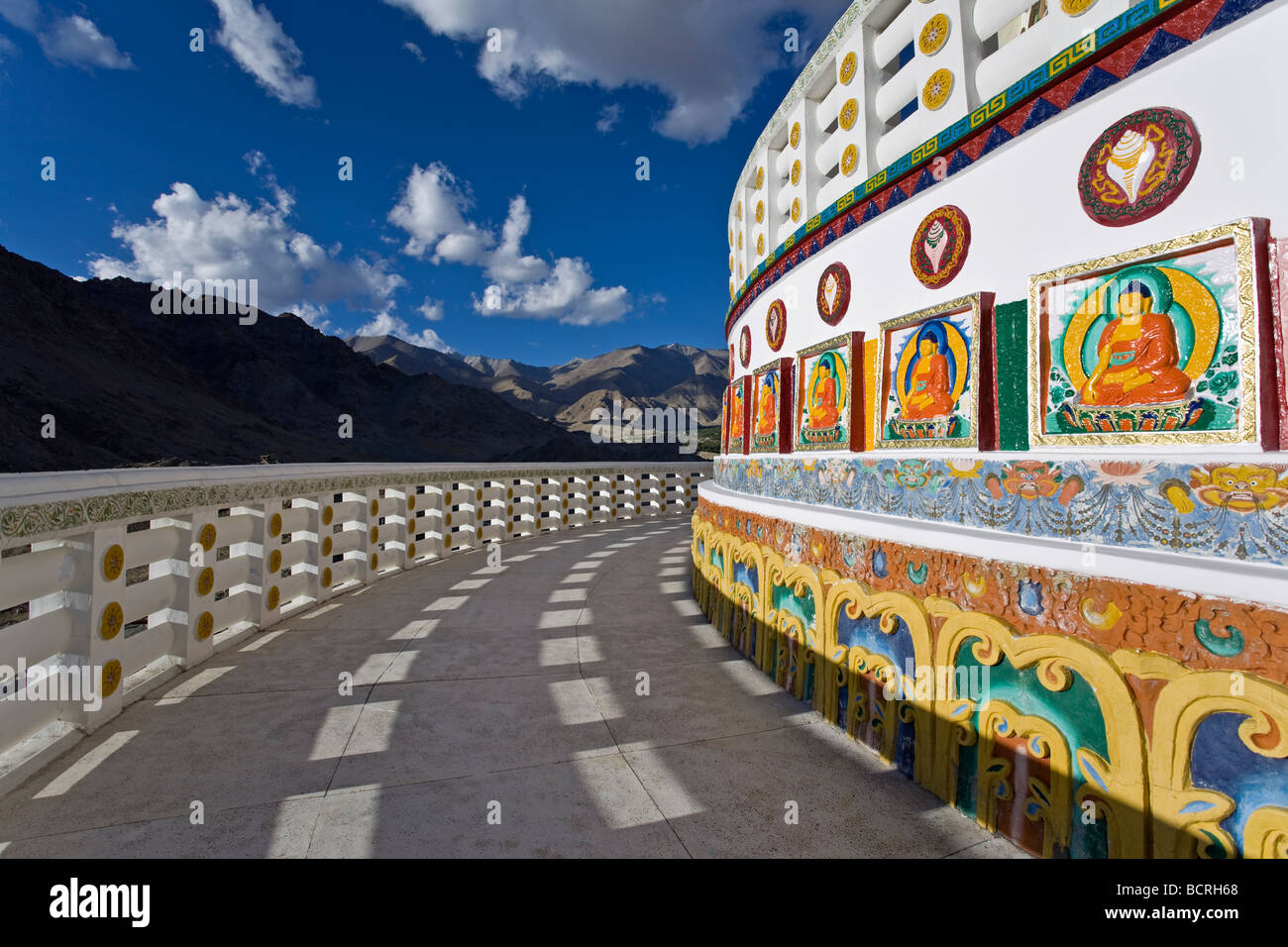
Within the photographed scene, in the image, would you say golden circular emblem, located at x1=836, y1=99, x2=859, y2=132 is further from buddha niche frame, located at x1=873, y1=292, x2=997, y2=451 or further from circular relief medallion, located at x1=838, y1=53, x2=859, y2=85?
buddha niche frame, located at x1=873, y1=292, x2=997, y2=451

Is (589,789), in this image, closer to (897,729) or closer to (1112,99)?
(897,729)

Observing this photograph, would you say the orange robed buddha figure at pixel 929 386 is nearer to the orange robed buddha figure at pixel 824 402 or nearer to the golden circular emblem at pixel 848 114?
the orange robed buddha figure at pixel 824 402

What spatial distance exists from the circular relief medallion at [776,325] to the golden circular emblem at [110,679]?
5.38 m

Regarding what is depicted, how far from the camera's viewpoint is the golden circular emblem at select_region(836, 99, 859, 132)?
4.26 m

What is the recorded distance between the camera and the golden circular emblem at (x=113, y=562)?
12.1 ft

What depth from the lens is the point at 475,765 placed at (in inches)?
126

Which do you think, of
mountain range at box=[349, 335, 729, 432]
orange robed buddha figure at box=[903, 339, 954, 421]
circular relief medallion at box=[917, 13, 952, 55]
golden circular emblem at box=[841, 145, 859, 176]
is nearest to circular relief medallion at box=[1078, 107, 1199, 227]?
orange robed buddha figure at box=[903, 339, 954, 421]

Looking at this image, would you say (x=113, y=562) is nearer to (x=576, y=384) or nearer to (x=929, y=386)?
(x=929, y=386)

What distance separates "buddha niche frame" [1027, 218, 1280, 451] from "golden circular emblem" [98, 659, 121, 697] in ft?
17.7

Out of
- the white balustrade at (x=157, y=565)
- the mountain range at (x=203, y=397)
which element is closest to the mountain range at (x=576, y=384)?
the mountain range at (x=203, y=397)

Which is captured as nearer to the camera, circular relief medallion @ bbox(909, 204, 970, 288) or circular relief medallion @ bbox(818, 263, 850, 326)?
circular relief medallion @ bbox(909, 204, 970, 288)

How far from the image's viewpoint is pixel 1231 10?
2.21 metres
